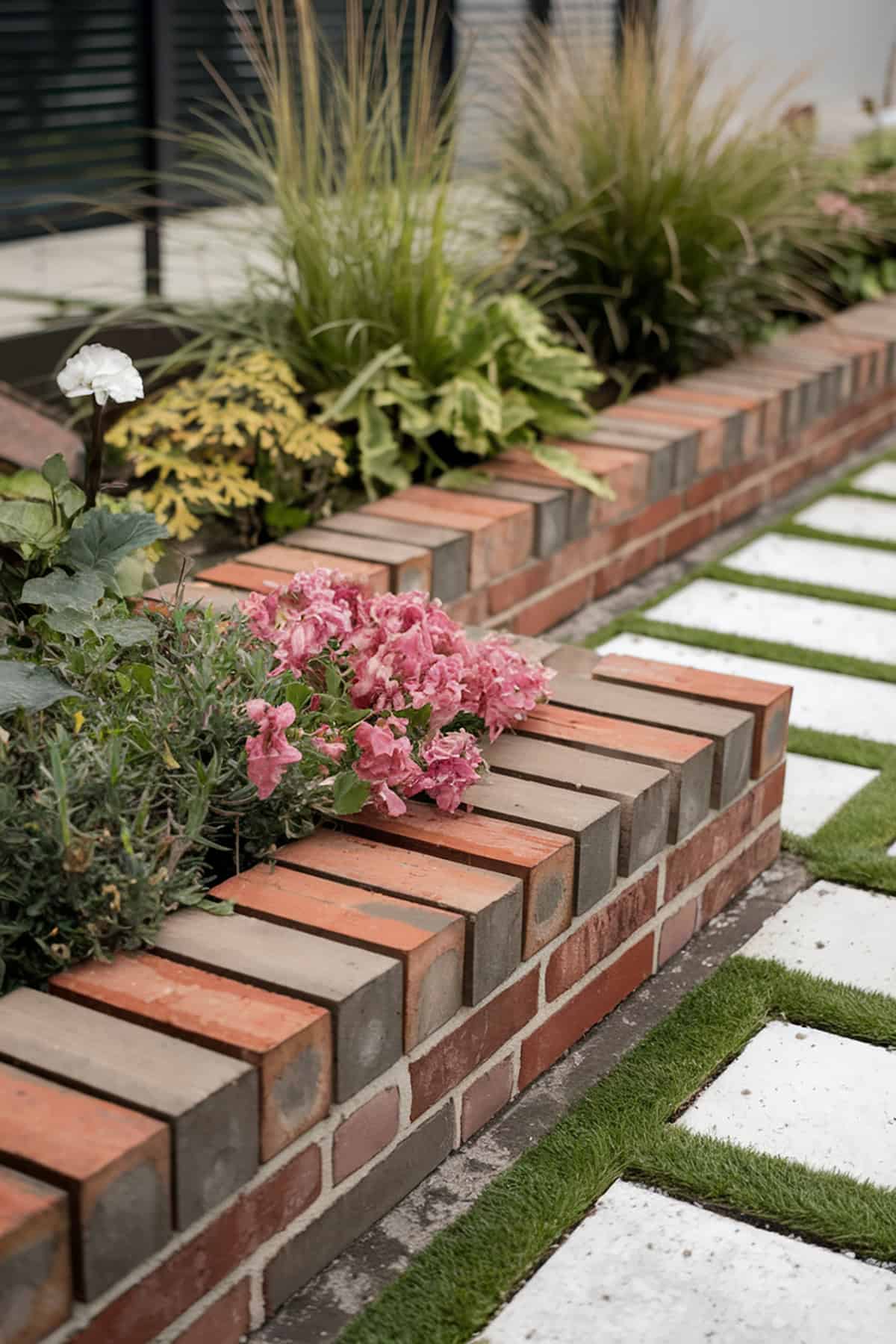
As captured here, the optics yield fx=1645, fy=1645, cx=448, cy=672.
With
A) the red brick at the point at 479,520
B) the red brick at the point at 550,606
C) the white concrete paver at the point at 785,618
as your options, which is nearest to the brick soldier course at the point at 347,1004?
the red brick at the point at 479,520

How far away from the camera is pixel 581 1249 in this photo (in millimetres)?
1754

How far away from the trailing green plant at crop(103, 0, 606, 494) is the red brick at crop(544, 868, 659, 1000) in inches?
60.9

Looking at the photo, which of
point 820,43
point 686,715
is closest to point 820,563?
point 686,715

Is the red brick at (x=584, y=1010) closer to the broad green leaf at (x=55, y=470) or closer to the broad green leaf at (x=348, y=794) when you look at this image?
the broad green leaf at (x=348, y=794)

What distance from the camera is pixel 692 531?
4.31m

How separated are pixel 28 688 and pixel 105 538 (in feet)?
1.15

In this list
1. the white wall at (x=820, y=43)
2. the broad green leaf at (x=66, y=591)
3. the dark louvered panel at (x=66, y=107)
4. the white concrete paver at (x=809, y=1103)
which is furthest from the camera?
the white wall at (x=820, y=43)

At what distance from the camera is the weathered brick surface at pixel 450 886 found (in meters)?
1.88

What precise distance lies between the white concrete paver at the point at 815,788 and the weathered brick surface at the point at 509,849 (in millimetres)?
844

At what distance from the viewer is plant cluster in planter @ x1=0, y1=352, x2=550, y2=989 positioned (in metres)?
1.71

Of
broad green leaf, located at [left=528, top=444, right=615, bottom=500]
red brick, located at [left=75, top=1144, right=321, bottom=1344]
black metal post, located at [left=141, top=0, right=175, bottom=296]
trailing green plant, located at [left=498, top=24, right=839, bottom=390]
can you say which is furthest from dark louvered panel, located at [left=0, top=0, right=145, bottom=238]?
red brick, located at [left=75, top=1144, right=321, bottom=1344]

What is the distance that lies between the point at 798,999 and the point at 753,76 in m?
3.26

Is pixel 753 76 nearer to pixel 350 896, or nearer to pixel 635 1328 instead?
pixel 350 896

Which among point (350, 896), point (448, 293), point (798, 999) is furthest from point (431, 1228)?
point (448, 293)
